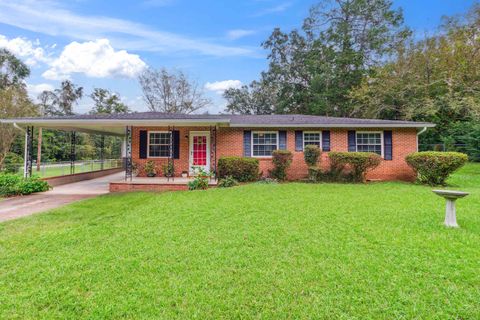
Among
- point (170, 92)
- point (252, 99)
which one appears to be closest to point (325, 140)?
point (252, 99)

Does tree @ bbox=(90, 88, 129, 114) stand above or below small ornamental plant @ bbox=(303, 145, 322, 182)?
above

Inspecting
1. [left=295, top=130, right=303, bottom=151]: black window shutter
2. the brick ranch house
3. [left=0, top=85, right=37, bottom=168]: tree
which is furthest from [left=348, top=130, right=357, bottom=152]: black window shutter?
[left=0, top=85, right=37, bottom=168]: tree

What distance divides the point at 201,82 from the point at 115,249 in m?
28.9

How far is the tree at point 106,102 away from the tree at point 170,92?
279 inches

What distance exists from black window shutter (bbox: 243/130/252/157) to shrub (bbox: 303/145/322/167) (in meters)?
2.48

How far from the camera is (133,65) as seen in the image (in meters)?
29.0

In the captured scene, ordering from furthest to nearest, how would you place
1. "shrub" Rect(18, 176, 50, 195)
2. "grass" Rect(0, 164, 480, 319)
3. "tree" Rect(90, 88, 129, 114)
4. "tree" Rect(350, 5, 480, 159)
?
"tree" Rect(90, 88, 129, 114) → "tree" Rect(350, 5, 480, 159) → "shrub" Rect(18, 176, 50, 195) → "grass" Rect(0, 164, 480, 319)

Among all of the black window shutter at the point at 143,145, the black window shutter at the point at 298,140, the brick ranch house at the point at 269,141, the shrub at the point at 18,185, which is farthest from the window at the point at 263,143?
the shrub at the point at 18,185

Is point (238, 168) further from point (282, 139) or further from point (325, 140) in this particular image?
point (325, 140)

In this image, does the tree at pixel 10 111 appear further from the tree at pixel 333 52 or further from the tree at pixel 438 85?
the tree at pixel 438 85

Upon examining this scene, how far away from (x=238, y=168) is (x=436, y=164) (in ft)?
24.2

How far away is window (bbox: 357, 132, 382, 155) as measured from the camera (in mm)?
11516

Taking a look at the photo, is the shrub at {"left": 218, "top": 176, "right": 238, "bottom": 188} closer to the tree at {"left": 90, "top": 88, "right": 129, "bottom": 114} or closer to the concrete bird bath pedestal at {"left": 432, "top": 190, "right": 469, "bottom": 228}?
the concrete bird bath pedestal at {"left": 432, "top": 190, "right": 469, "bottom": 228}

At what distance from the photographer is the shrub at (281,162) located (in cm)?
1089
